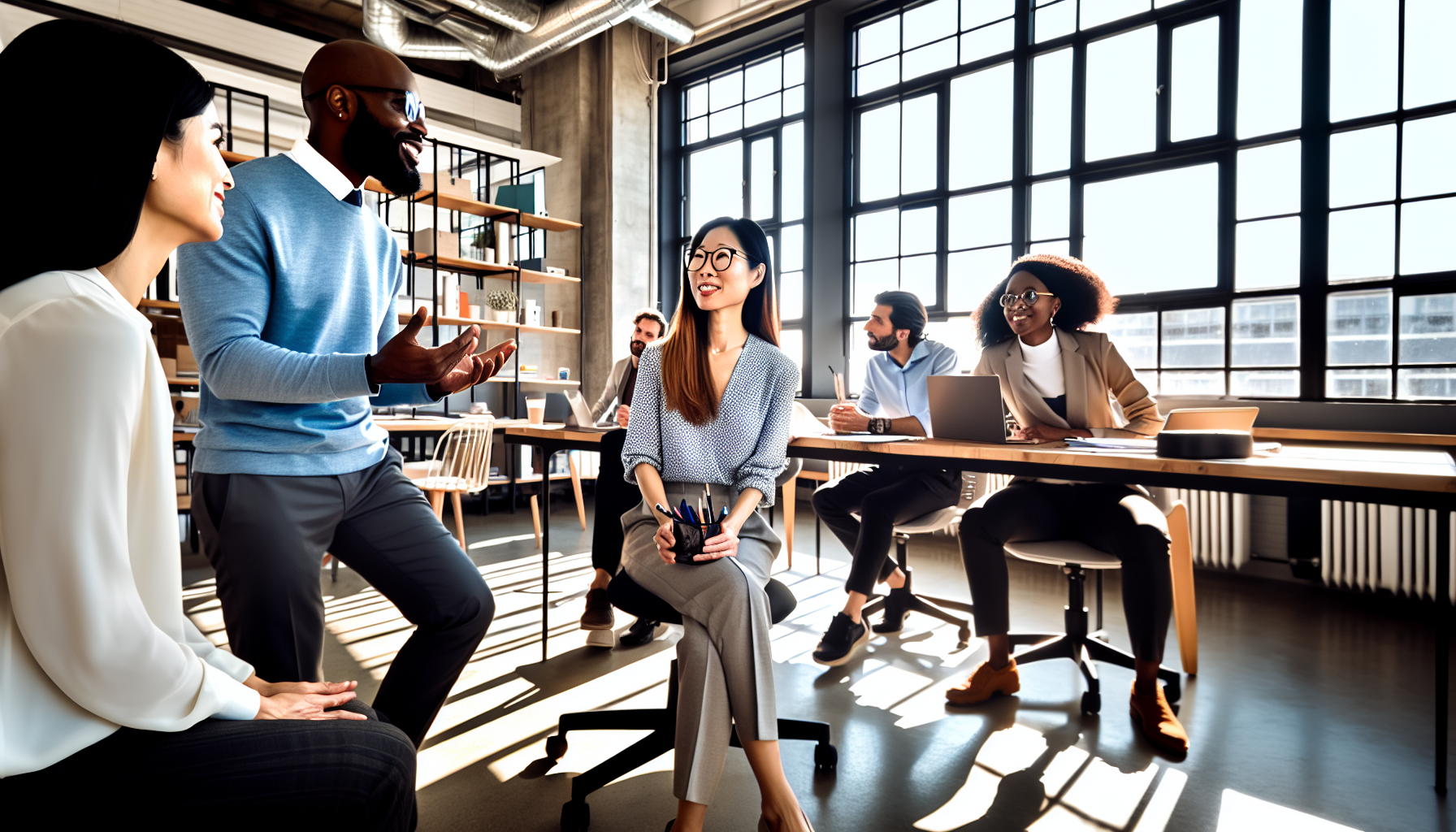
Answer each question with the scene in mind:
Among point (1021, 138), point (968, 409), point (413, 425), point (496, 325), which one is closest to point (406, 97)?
point (968, 409)

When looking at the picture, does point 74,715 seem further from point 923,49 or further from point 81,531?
point 923,49

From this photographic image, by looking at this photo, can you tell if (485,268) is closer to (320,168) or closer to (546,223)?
(546,223)

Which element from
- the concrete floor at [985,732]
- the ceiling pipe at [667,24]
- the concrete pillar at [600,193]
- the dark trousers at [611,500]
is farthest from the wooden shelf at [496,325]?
the dark trousers at [611,500]

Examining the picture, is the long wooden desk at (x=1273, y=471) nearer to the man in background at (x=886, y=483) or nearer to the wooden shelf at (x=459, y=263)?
the man in background at (x=886, y=483)

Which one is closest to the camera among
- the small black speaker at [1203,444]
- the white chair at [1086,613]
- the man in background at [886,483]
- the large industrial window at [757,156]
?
the small black speaker at [1203,444]

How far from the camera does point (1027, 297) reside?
2.65 metres

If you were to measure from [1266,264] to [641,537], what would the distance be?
4.07m

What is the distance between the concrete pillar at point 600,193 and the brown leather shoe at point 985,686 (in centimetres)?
508

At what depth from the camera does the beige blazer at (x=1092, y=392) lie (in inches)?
104

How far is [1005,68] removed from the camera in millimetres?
5309

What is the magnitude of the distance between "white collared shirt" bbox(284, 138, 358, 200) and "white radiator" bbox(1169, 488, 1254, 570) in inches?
156

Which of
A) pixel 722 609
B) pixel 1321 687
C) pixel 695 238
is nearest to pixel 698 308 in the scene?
pixel 695 238

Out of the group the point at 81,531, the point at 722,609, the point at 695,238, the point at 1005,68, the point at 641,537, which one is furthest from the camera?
the point at 1005,68

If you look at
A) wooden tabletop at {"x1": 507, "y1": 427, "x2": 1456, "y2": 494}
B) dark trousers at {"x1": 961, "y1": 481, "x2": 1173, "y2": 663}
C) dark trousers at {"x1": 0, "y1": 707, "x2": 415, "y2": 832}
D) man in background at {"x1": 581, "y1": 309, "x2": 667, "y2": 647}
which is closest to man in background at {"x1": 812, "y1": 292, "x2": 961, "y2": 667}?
wooden tabletop at {"x1": 507, "y1": 427, "x2": 1456, "y2": 494}
